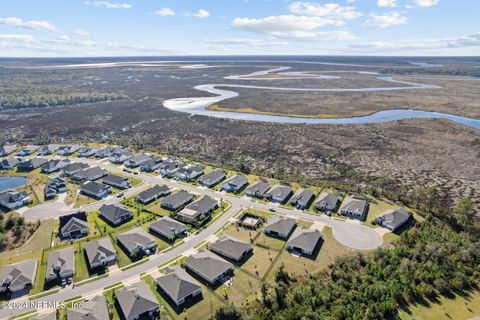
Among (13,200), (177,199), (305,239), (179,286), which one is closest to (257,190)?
(177,199)

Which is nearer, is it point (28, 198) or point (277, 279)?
point (277, 279)

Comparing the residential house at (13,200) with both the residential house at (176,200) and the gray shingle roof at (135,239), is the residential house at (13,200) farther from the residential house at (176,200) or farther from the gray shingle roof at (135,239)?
the residential house at (176,200)

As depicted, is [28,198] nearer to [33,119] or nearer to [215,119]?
[215,119]

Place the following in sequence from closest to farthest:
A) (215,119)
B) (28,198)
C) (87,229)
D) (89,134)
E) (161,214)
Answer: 1. (87,229)
2. (161,214)
3. (28,198)
4. (89,134)
5. (215,119)

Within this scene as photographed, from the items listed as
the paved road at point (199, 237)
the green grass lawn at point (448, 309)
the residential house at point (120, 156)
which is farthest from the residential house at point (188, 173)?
the green grass lawn at point (448, 309)

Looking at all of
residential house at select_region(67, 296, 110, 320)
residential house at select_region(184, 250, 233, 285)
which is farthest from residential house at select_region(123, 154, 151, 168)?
residential house at select_region(67, 296, 110, 320)

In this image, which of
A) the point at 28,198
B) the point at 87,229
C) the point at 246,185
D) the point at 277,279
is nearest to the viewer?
the point at 277,279

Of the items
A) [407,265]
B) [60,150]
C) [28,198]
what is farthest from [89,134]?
[407,265]
